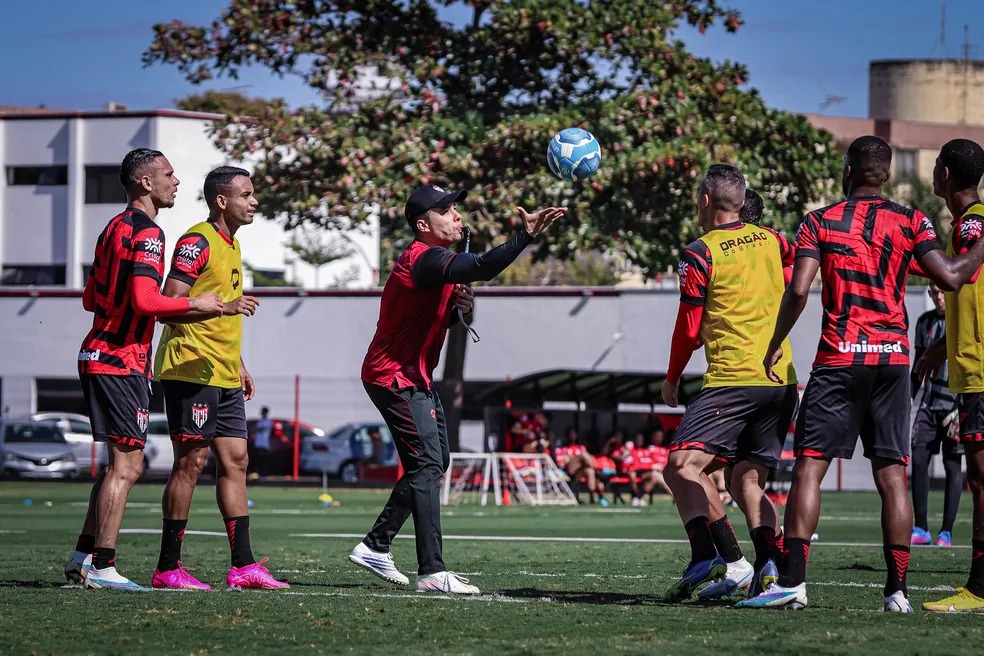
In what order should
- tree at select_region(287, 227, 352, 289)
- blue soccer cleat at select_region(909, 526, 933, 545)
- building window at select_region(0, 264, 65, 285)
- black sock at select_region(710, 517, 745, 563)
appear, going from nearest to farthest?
black sock at select_region(710, 517, 745, 563)
blue soccer cleat at select_region(909, 526, 933, 545)
building window at select_region(0, 264, 65, 285)
tree at select_region(287, 227, 352, 289)

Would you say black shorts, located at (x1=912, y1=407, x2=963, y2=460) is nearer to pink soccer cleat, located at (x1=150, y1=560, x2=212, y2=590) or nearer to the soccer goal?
pink soccer cleat, located at (x1=150, y1=560, x2=212, y2=590)

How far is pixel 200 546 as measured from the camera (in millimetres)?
11422

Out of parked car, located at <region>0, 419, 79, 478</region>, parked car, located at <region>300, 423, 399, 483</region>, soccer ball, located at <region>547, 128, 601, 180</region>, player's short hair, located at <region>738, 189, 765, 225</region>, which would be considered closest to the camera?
player's short hair, located at <region>738, 189, 765, 225</region>

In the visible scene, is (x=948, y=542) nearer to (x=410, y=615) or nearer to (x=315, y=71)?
(x=410, y=615)

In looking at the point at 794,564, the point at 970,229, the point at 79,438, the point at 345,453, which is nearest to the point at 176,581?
the point at 794,564

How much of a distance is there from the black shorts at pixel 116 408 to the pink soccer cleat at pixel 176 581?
2.31ft

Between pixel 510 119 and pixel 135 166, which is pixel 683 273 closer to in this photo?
pixel 135 166

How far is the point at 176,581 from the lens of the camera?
311 inches

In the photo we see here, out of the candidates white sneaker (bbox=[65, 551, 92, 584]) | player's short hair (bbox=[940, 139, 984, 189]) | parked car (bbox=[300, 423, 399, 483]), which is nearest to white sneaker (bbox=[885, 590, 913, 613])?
player's short hair (bbox=[940, 139, 984, 189])

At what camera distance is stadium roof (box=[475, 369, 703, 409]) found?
93.7 ft

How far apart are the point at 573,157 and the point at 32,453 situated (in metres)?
26.2

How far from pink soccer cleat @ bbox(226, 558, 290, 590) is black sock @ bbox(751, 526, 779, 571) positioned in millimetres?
2448

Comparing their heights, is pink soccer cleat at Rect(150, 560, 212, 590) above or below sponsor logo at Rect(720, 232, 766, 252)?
below

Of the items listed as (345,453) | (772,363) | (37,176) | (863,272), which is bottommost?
(345,453)
